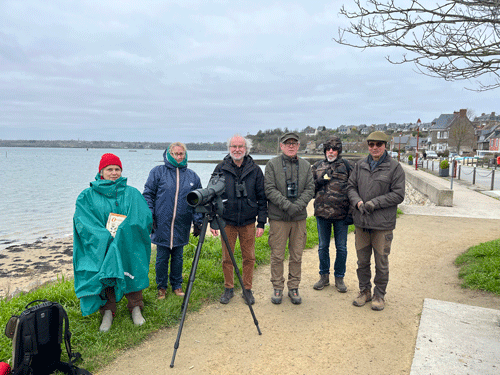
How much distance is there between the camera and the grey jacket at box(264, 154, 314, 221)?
3820 millimetres

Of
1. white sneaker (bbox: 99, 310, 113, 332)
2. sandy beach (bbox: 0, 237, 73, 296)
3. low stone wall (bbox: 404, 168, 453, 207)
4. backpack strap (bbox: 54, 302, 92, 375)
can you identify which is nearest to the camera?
backpack strap (bbox: 54, 302, 92, 375)

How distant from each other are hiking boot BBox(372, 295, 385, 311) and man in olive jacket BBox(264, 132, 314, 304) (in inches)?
33.0

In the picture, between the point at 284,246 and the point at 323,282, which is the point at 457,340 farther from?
the point at 284,246

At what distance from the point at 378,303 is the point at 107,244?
9.79ft

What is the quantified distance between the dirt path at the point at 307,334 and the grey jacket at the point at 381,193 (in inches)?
40.4

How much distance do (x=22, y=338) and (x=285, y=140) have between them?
9.76 ft

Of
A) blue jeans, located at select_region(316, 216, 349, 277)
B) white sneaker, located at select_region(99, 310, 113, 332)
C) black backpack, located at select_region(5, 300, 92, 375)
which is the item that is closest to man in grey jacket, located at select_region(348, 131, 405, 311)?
blue jeans, located at select_region(316, 216, 349, 277)

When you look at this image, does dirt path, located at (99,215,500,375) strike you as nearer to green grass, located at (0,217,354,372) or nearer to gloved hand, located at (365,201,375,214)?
green grass, located at (0,217,354,372)

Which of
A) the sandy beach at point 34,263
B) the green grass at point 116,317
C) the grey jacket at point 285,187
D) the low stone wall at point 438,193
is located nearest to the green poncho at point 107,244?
the green grass at point 116,317

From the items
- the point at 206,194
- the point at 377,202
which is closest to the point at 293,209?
the point at 377,202

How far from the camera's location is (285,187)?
3.91m

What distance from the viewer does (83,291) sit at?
9.91 ft

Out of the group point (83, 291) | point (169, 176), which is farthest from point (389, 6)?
point (83, 291)

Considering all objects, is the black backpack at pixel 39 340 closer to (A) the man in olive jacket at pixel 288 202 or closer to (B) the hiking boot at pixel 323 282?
(A) the man in olive jacket at pixel 288 202
